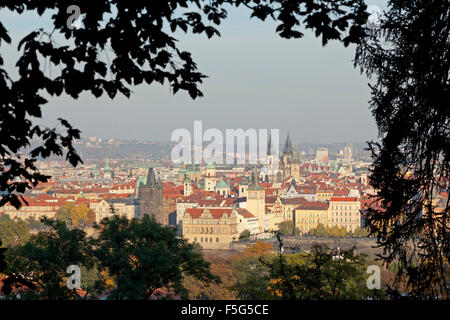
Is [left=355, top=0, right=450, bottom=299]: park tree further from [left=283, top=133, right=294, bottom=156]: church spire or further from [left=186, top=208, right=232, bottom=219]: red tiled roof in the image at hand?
[left=283, top=133, right=294, bottom=156]: church spire

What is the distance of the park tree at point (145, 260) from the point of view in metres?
11.3

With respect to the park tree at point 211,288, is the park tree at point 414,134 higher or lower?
higher

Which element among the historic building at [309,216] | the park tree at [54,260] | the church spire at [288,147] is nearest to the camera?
the park tree at [54,260]

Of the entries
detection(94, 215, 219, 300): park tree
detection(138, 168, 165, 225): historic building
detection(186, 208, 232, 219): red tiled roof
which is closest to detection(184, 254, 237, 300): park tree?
detection(94, 215, 219, 300): park tree

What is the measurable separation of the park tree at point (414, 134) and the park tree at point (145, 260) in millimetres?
4439

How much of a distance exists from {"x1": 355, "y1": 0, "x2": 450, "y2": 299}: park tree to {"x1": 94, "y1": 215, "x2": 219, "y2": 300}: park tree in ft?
14.6

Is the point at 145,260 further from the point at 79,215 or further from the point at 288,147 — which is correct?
the point at 288,147

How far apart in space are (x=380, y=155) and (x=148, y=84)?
3.27 metres

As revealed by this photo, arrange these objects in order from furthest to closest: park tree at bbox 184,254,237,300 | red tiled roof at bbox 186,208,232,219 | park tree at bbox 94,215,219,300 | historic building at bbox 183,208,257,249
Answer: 1. red tiled roof at bbox 186,208,232,219
2. historic building at bbox 183,208,257,249
3. park tree at bbox 184,254,237,300
4. park tree at bbox 94,215,219,300

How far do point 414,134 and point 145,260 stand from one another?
5.98 metres

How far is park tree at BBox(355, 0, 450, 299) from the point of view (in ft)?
21.2

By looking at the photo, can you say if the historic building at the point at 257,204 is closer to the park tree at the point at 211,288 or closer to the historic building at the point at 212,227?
the historic building at the point at 212,227

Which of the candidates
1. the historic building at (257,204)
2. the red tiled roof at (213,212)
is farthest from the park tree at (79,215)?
the historic building at (257,204)
